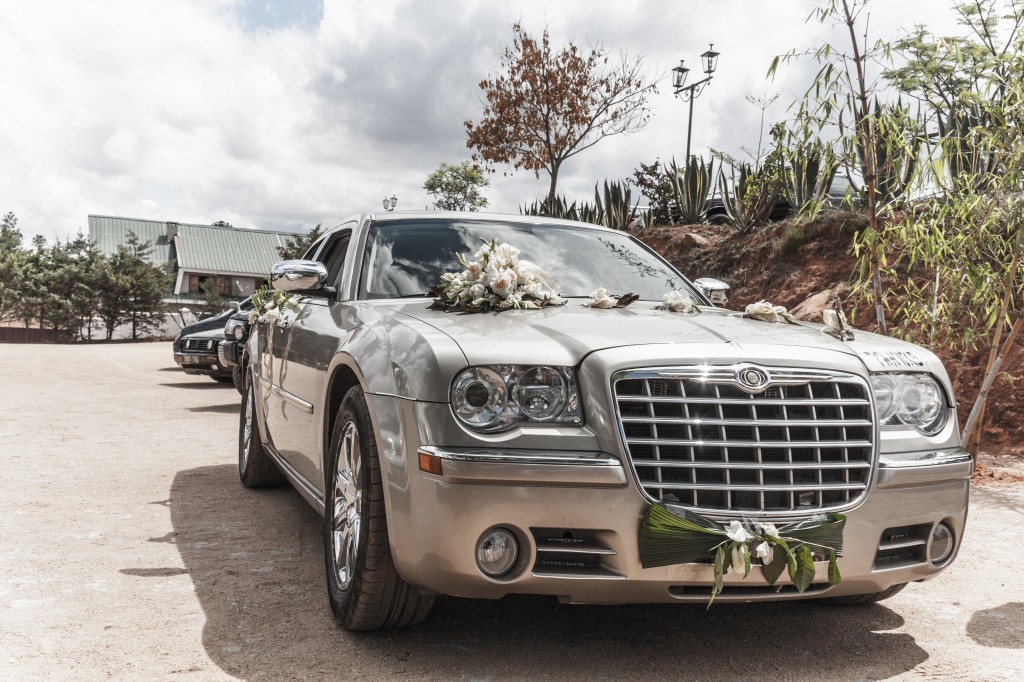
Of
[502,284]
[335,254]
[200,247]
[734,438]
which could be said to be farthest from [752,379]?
[200,247]

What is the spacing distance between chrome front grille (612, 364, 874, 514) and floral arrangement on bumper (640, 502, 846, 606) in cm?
6

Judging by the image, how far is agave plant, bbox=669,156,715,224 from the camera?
1609 cm

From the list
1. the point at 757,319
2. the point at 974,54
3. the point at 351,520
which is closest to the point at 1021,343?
the point at 974,54

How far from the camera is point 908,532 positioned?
Answer: 3.31 meters

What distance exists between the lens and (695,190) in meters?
16.1

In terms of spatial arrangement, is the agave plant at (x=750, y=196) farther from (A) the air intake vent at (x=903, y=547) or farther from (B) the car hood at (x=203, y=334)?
(A) the air intake vent at (x=903, y=547)

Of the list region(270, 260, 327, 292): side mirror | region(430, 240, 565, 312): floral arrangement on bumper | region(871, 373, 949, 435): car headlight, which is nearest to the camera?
region(871, 373, 949, 435): car headlight

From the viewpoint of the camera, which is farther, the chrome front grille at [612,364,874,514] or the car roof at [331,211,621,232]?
the car roof at [331,211,621,232]

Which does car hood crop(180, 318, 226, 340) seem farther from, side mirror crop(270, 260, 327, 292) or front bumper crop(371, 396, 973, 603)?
front bumper crop(371, 396, 973, 603)

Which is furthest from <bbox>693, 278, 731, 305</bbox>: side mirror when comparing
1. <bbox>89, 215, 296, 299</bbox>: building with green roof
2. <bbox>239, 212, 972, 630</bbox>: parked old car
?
<bbox>89, 215, 296, 299</bbox>: building with green roof

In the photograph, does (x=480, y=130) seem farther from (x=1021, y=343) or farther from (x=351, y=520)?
(x=351, y=520)

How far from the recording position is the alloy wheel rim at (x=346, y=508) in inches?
136

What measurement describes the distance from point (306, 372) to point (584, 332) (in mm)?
1659

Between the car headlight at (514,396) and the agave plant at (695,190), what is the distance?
535 inches
